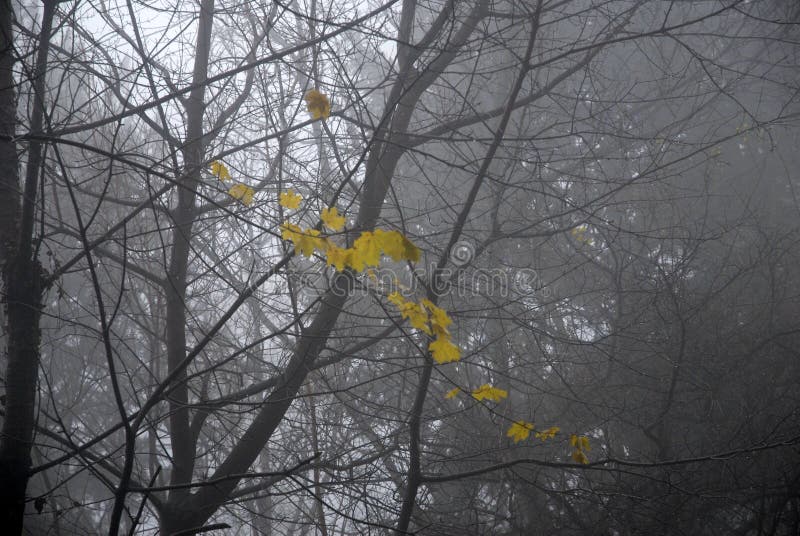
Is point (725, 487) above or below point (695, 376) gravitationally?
below

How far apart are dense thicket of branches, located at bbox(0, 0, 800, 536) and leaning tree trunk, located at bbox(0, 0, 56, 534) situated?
12mm

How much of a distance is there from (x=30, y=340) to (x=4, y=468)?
52 centimetres

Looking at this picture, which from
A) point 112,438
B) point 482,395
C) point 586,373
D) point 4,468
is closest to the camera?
point 482,395

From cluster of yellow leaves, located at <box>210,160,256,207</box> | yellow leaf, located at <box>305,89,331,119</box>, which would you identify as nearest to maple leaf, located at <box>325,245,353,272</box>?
yellow leaf, located at <box>305,89,331,119</box>

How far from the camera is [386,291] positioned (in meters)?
2.91

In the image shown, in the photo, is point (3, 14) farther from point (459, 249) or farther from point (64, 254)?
point (64, 254)

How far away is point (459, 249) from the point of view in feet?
13.6

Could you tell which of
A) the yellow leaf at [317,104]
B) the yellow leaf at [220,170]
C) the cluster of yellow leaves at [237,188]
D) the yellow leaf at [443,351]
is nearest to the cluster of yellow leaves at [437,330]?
the yellow leaf at [443,351]

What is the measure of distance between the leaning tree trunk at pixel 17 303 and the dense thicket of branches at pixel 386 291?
0.01 meters

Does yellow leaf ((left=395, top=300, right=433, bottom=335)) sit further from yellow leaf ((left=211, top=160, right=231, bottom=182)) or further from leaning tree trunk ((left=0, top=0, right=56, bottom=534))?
leaning tree trunk ((left=0, top=0, right=56, bottom=534))

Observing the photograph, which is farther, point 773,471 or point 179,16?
point 773,471

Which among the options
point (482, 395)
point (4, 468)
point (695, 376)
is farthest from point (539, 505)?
point (4, 468)

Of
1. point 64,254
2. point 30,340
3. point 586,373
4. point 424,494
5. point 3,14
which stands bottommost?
point 424,494

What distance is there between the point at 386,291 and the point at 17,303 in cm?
164
